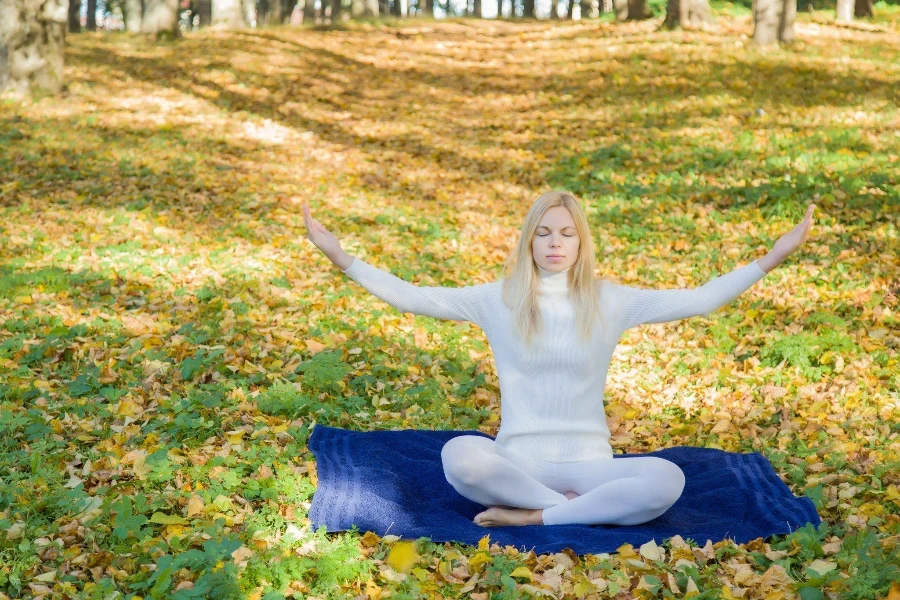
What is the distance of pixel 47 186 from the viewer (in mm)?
11984

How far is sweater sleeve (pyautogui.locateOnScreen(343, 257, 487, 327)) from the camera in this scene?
4.88 m

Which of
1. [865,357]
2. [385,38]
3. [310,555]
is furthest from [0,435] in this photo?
[385,38]

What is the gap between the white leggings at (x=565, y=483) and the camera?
4.59 meters

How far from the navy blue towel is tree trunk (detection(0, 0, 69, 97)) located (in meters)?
A: 12.2

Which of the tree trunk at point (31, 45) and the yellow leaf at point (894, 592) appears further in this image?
the tree trunk at point (31, 45)

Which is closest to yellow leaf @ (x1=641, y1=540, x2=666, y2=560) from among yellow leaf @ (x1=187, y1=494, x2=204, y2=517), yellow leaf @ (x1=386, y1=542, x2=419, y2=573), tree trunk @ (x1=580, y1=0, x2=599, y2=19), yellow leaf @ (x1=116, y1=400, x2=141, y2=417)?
yellow leaf @ (x1=386, y1=542, x2=419, y2=573)

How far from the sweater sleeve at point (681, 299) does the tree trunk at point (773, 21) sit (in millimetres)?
17143

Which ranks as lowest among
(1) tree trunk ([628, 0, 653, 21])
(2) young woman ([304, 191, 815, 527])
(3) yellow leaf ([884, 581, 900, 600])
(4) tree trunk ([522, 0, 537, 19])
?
(3) yellow leaf ([884, 581, 900, 600])

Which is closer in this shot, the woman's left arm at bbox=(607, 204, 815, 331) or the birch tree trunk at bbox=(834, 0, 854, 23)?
the woman's left arm at bbox=(607, 204, 815, 331)

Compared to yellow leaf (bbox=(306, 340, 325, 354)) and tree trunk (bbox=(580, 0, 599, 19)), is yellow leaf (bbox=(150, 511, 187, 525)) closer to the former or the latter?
yellow leaf (bbox=(306, 340, 325, 354))

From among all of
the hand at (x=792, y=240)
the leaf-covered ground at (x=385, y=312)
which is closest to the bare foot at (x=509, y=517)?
the leaf-covered ground at (x=385, y=312)

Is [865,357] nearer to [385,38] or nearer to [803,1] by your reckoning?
[385,38]

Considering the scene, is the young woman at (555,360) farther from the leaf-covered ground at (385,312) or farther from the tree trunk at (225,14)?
the tree trunk at (225,14)

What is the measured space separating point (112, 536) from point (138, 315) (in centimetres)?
387
